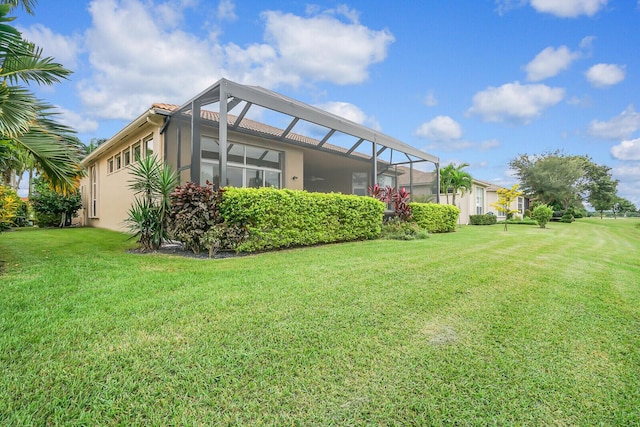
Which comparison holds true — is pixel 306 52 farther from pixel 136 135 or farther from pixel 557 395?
pixel 557 395

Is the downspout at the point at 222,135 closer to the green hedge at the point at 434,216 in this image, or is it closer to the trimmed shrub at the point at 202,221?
the trimmed shrub at the point at 202,221

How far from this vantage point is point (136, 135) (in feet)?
36.7

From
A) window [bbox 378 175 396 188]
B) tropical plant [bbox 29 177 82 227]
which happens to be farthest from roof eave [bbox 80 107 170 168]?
window [bbox 378 175 396 188]

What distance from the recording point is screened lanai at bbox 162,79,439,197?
7.18m

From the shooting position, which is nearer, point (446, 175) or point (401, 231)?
point (401, 231)

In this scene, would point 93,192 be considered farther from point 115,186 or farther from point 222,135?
point 222,135

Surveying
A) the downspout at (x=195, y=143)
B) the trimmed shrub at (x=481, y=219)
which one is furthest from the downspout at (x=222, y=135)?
the trimmed shrub at (x=481, y=219)

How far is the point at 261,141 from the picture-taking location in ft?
37.9

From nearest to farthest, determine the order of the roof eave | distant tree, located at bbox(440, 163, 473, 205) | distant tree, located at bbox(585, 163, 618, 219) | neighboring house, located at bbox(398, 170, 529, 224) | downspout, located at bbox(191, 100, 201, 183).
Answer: downspout, located at bbox(191, 100, 201, 183) → the roof eave → distant tree, located at bbox(440, 163, 473, 205) → neighboring house, located at bbox(398, 170, 529, 224) → distant tree, located at bbox(585, 163, 618, 219)

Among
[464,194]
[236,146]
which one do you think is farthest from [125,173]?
[464,194]

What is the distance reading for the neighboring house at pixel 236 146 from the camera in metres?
7.39

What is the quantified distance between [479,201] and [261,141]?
22.2 metres

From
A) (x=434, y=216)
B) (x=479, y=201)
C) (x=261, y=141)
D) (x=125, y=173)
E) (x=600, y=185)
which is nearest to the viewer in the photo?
(x=261, y=141)

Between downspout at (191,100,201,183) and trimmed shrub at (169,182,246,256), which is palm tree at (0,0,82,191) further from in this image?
downspout at (191,100,201,183)
